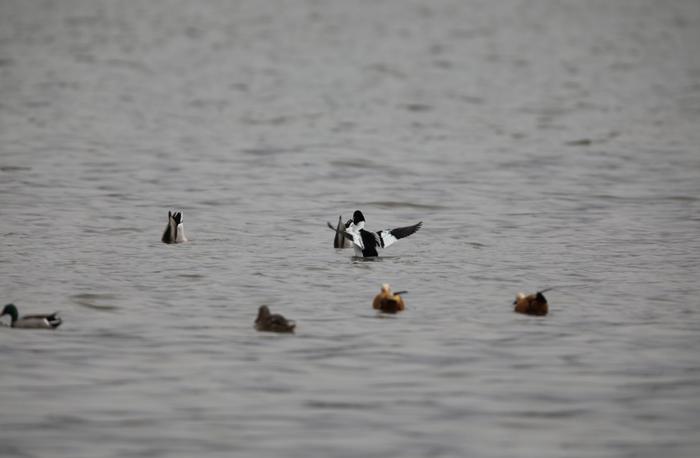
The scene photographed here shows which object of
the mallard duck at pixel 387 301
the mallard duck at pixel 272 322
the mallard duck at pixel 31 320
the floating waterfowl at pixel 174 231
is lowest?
the mallard duck at pixel 31 320

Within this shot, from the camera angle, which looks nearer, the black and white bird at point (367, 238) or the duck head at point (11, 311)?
the duck head at point (11, 311)

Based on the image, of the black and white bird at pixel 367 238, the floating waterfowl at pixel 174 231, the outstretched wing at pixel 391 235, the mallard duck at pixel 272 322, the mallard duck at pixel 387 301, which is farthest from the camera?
the floating waterfowl at pixel 174 231

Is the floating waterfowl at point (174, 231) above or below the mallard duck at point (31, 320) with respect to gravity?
above

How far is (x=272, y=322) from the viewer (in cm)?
1472

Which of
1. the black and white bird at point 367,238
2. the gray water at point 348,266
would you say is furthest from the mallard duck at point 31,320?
the black and white bird at point 367,238

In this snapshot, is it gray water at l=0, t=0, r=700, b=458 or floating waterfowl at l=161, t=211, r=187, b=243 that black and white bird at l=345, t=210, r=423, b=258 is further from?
floating waterfowl at l=161, t=211, r=187, b=243

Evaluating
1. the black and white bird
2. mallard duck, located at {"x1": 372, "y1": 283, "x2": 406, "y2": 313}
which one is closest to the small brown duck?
mallard duck, located at {"x1": 372, "y1": 283, "x2": 406, "y2": 313}

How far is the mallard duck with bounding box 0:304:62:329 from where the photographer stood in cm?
1477

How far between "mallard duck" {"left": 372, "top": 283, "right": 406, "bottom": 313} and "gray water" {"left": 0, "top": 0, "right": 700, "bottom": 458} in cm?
25

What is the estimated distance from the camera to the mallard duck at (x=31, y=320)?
1477 centimetres

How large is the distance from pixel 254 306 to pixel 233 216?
833 cm

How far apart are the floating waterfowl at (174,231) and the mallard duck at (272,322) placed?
20.7ft

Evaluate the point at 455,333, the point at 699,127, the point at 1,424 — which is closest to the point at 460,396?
the point at 455,333

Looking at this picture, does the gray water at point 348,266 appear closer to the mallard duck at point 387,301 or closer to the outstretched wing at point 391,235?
the mallard duck at point 387,301
